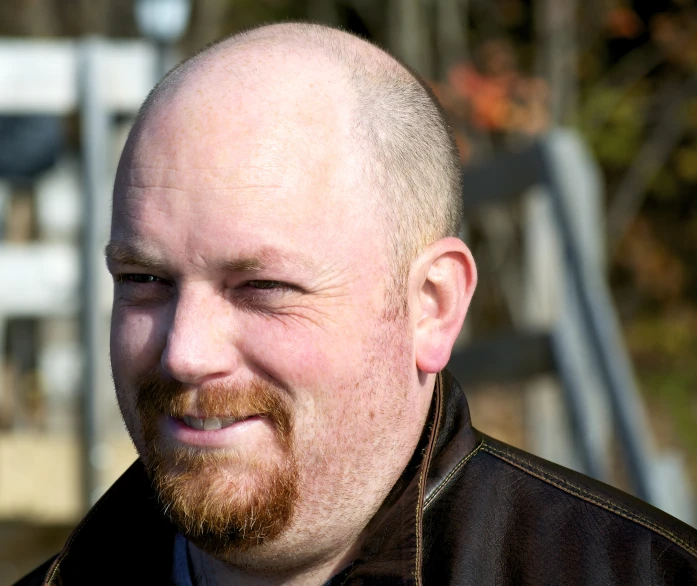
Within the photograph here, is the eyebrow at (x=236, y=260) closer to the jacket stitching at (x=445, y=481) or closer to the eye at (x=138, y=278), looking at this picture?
the eye at (x=138, y=278)

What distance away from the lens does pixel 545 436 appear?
14.8 ft

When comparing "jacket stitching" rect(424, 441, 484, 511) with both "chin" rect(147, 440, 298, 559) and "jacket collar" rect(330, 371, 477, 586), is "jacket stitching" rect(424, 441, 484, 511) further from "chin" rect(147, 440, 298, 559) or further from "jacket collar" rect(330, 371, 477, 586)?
"chin" rect(147, 440, 298, 559)

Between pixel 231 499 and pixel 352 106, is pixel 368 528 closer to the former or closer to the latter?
pixel 231 499

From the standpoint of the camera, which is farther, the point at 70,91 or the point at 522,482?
the point at 70,91

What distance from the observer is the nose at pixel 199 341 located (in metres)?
1.55

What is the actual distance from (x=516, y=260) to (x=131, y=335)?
8292 mm

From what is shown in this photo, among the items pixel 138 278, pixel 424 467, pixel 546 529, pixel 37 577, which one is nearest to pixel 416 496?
pixel 424 467

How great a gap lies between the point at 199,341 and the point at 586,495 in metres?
0.69

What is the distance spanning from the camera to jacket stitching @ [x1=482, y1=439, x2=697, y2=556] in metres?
1.63

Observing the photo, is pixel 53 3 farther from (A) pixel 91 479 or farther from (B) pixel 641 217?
(A) pixel 91 479

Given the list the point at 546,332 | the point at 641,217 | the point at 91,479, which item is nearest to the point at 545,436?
the point at 546,332

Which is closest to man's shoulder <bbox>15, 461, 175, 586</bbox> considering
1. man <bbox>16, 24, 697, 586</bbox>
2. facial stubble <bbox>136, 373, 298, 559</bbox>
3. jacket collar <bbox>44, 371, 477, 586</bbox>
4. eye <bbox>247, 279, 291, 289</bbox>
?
jacket collar <bbox>44, 371, 477, 586</bbox>

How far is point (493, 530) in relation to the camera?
165 centimetres

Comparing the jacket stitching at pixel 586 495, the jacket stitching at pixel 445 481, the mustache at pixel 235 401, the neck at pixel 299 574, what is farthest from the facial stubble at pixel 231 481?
the jacket stitching at pixel 586 495
